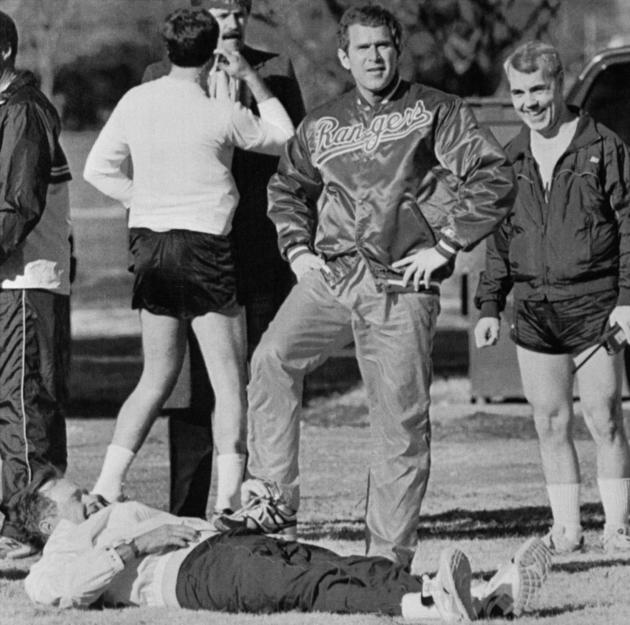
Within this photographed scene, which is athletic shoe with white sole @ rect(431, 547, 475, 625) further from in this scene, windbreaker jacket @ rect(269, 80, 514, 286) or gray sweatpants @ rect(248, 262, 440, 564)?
windbreaker jacket @ rect(269, 80, 514, 286)

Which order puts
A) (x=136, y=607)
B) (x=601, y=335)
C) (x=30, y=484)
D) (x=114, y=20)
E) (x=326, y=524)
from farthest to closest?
(x=114, y=20)
(x=326, y=524)
(x=601, y=335)
(x=30, y=484)
(x=136, y=607)

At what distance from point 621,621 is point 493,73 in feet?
37.5

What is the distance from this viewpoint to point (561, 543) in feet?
25.6

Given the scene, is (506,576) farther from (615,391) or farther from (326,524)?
(326,524)

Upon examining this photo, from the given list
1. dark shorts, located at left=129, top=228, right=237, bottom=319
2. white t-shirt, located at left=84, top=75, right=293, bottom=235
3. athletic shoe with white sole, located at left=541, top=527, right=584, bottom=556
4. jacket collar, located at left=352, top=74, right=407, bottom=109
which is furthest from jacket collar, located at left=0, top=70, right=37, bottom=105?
athletic shoe with white sole, located at left=541, top=527, right=584, bottom=556

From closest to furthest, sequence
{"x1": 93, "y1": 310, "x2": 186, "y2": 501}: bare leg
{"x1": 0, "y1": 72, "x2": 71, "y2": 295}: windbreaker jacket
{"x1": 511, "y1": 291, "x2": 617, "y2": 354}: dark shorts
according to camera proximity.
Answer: {"x1": 0, "y1": 72, "x2": 71, "y2": 295}: windbreaker jacket, {"x1": 93, "y1": 310, "x2": 186, "y2": 501}: bare leg, {"x1": 511, "y1": 291, "x2": 617, "y2": 354}: dark shorts

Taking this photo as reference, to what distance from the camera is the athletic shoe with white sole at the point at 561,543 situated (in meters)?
7.78

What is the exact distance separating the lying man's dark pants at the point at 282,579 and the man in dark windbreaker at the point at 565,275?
69.2 inches

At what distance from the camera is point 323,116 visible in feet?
22.9

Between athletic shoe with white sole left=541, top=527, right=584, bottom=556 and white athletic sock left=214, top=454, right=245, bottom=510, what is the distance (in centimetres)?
121

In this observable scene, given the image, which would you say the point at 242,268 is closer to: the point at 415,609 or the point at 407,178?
the point at 407,178

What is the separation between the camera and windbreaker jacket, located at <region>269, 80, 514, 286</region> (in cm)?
671

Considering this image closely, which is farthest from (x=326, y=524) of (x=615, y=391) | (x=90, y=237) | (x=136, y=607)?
(x=90, y=237)

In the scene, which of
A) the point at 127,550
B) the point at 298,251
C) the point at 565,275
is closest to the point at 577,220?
the point at 565,275
